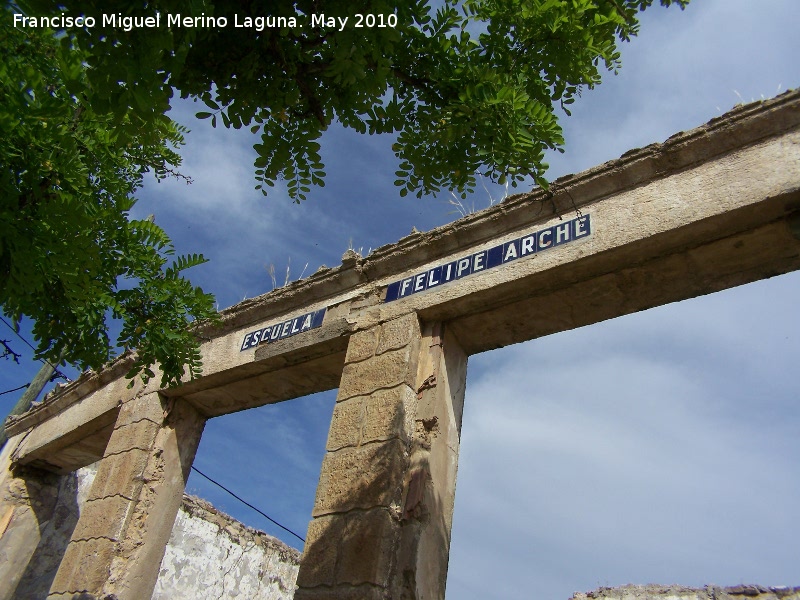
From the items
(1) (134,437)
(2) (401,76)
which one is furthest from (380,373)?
(1) (134,437)

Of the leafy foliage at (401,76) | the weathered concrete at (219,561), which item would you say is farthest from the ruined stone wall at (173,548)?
the leafy foliage at (401,76)

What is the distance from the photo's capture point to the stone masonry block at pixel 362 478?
4.13 m

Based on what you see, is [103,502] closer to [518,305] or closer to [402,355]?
[402,355]

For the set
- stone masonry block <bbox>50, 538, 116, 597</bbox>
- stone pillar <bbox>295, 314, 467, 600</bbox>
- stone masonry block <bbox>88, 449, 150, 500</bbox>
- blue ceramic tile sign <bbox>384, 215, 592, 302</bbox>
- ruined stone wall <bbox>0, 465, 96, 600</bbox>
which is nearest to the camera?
stone pillar <bbox>295, 314, 467, 600</bbox>

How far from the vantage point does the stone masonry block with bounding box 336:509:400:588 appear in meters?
3.84

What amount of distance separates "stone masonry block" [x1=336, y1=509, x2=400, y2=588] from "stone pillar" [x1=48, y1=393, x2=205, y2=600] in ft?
8.14

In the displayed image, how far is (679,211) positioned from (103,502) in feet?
17.4

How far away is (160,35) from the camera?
87.9 inches

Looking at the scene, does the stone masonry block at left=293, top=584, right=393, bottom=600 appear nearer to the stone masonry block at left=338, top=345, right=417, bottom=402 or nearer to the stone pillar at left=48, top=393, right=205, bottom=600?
the stone masonry block at left=338, top=345, right=417, bottom=402

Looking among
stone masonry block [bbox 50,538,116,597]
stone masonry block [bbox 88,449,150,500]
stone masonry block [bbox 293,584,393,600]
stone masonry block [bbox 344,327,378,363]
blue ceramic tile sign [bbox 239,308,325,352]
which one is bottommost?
stone masonry block [bbox 293,584,393,600]

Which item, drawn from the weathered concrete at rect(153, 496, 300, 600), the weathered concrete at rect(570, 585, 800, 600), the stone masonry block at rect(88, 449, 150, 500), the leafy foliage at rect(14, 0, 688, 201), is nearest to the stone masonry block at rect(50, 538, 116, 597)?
the stone masonry block at rect(88, 449, 150, 500)

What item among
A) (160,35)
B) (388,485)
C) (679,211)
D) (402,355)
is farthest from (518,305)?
(160,35)

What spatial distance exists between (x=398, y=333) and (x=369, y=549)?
5.21ft

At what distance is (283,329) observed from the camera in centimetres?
592
